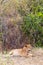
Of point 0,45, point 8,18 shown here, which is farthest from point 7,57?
point 8,18

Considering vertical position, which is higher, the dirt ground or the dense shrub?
the dense shrub

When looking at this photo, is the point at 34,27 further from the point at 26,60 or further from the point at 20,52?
the point at 26,60

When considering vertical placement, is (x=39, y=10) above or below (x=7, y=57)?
above

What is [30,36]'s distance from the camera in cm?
1095

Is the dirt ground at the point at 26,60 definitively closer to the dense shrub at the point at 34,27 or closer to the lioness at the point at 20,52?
the lioness at the point at 20,52

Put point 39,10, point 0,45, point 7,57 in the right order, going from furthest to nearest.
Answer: point 39,10, point 0,45, point 7,57

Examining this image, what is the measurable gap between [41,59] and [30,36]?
105 inches

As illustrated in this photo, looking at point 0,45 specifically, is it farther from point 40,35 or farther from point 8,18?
point 40,35

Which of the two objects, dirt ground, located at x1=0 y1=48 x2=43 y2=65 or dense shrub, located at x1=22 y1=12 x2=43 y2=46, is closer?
dirt ground, located at x1=0 y1=48 x2=43 y2=65

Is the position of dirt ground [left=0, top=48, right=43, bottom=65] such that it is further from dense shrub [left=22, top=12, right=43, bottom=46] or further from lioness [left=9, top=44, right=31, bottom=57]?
dense shrub [left=22, top=12, right=43, bottom=46]

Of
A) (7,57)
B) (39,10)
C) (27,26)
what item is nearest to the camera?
(7,57)

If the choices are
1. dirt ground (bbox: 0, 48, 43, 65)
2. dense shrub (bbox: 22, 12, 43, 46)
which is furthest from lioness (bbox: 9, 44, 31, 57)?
dense shrub (bbox: 22, 12, 43, 46)

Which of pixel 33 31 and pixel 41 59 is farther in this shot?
pixel 33 31

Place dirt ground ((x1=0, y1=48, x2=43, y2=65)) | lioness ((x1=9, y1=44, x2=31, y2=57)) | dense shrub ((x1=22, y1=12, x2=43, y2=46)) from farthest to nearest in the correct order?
dense shrub ((x1=22, y1=12, x2=43, y2=46)) → lioness ((x1=9, y1=44, x2=31, y2=57)) → dirt ground ((x1=0, y1=48, x2=43, y2=65))
